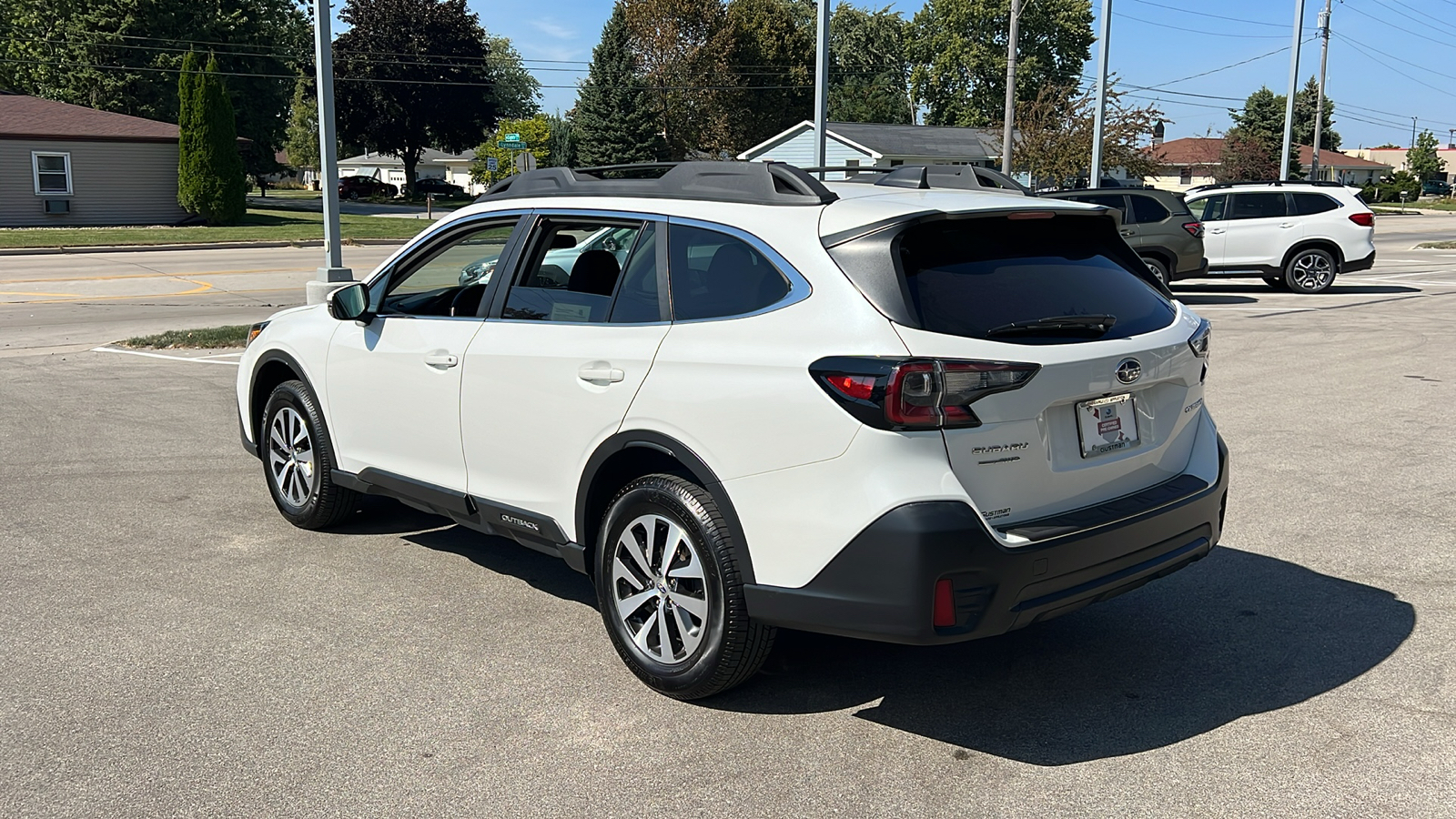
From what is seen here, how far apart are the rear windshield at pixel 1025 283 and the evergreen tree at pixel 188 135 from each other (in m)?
39.0

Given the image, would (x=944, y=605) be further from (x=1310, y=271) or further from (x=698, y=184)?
(x=1310, y=271)

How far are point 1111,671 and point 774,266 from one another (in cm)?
196

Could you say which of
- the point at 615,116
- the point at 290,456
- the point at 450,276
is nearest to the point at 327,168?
the point at 290,456

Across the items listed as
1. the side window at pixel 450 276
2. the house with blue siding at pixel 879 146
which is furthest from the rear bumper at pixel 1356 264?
the house with blue siding at pixel 879 146

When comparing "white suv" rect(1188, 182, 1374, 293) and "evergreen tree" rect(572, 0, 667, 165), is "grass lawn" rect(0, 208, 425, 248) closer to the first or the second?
"evergreen tree" rect(572, 0, 667, 165)

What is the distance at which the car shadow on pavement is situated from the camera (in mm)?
3994

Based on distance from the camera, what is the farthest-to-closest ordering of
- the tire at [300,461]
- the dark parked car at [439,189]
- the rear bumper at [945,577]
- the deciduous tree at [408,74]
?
the dark parked car at [439,189], the deciduous tree at [408,74], the tire at [300,461], the rear bumper at [945,577]

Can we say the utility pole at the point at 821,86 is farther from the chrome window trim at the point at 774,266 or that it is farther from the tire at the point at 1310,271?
the chrome window trim at the point at 774,266

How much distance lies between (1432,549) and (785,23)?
3000 inches

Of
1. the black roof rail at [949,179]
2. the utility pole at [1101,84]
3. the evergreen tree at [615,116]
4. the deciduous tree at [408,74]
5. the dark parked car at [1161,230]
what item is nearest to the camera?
the black roof rail at [949,179]

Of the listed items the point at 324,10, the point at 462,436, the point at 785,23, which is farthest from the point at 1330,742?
the point at 785,23

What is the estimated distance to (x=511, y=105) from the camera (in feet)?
382

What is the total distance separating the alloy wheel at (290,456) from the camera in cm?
618

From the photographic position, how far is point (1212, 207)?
65.5 feet
